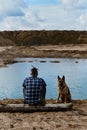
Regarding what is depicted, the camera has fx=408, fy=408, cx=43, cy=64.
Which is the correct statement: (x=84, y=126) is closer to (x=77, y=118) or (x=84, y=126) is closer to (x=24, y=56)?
(x=77, y=118)

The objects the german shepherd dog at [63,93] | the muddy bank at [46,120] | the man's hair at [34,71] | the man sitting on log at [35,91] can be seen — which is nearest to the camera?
the muddy bank at [46,120]

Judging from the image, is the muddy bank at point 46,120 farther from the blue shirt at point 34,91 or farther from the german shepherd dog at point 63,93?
the german shepherd dog at point 63,93

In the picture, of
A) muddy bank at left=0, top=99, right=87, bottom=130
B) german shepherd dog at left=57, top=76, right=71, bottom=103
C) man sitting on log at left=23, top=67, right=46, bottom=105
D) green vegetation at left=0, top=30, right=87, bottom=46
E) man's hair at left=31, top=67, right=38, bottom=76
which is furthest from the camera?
green vegetation at left=0, top=30, right=87, bottom=46

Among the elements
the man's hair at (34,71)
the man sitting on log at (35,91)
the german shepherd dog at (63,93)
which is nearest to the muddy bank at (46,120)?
the man sitting on log at (35,91)

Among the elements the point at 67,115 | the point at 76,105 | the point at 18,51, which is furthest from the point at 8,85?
the point at 18,51

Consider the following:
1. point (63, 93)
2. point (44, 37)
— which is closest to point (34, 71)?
point (63, 93)

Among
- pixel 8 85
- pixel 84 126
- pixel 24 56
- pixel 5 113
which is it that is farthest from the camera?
pixel 24 56

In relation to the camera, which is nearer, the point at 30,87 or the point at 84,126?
the point at 84,126

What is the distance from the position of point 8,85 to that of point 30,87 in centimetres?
1563

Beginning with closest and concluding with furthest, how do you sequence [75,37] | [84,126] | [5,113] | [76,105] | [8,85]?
[84,126] → [5,113] → [76,105] → [8,85] → [75,37]

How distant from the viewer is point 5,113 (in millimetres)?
11594

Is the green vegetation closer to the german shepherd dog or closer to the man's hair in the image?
the german shepherd dog

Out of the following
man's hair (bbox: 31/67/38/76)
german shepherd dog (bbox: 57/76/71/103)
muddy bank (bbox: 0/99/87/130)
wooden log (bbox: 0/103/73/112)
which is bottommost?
muddy bank (bbox: 0/99/87/130)

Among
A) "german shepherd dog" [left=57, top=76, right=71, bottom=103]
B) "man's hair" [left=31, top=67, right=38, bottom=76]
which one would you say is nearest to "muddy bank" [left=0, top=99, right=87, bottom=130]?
"german shepherd dog" [left=57, top=76, right=71, bottom=103]
